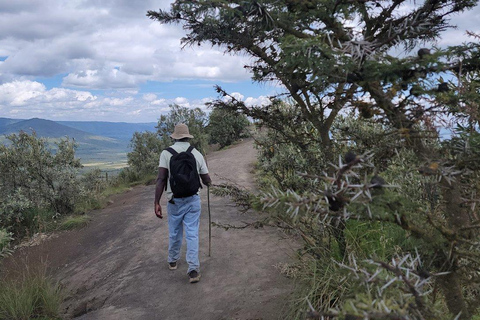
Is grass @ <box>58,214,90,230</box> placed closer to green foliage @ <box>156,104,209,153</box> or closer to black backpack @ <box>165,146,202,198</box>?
black backpack @ <box>165,146,202,198</box>

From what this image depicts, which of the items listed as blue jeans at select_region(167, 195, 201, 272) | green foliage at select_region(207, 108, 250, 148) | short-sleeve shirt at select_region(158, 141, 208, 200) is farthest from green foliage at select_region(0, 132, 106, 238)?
green foliage at select_region(207, 108, 250, 148)

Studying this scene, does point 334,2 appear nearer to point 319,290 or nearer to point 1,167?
point 319,290

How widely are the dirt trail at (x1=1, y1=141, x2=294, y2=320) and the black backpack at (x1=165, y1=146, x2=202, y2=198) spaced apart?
121 centimetres

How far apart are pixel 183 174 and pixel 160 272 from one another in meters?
1.61

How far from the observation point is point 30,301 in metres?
4.94

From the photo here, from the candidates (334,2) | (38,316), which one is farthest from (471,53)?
(38,316)

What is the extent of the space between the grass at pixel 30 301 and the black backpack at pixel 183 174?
6.97 feet

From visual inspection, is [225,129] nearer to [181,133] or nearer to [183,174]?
[181,133]

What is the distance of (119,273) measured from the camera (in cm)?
595

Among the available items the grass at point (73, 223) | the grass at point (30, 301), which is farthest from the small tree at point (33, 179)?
the grass at point (30, 301)

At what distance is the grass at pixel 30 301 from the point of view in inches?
191

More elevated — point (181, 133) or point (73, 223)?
point (181, 133)

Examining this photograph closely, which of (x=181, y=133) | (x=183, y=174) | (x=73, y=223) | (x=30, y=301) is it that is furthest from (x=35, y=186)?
(x=183, y=174)

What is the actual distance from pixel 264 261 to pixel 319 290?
1642 millimetres
